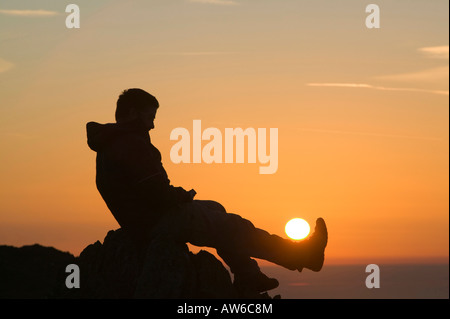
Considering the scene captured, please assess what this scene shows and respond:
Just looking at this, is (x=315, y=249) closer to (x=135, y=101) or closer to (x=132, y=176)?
(x=132, y=176)

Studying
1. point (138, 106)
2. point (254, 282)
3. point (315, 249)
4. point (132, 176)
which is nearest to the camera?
point (132, 176)

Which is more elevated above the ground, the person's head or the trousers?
the person's head

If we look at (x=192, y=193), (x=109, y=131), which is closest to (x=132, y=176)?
(x=109, y=131)

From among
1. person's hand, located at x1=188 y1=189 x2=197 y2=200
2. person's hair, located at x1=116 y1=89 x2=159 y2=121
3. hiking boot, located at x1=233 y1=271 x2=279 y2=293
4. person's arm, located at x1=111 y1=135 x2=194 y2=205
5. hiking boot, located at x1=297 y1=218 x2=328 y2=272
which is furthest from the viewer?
hiking boot, located at x1=233 y1=271 x2=279 y2=293

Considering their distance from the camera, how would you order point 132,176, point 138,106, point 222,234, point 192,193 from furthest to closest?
point 222,234 < point 192,193 < point 138,106 < point 132,176

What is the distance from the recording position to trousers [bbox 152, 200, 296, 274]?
12734mm

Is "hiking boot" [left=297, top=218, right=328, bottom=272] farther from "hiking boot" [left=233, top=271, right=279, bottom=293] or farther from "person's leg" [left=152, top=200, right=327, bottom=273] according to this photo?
"hiking boot" [left=233, top=271, right=279, bottom=293]

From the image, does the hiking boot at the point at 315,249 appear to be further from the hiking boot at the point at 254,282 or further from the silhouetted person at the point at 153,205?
the hiking boot at the point at 254,282

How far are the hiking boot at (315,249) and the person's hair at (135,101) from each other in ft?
11.1

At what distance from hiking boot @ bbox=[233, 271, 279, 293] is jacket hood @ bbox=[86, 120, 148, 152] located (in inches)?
119

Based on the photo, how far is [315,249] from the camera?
43.4ft

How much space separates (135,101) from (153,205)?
1.70 m

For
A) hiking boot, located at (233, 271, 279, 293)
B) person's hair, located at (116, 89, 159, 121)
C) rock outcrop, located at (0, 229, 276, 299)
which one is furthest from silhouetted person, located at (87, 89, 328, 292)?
hiking boot, located at (233, 271, 279, 293)
